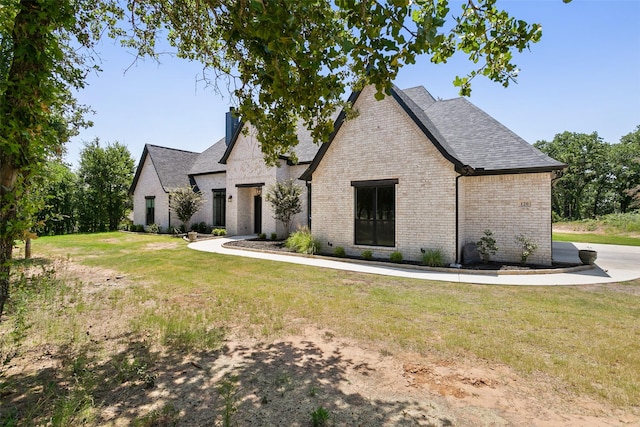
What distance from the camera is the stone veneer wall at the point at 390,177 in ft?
36.6

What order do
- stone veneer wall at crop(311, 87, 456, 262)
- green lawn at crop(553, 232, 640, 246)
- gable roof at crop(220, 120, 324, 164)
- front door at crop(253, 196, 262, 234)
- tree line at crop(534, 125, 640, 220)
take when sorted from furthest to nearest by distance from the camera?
tree line at crop(534, 125, 640, 220)
front door at crop(253, 196, 262, 234)
gable roof at crop(220, 120, 324, 164)
green lawn at crop(553, 232, 640, 246)
stone veneer wall at crop(311, 87, 456, 262)

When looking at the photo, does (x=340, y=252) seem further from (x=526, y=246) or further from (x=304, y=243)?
(x=526, y=246)

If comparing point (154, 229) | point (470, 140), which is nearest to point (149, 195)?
point (154, 229)

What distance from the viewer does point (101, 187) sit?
28.2m

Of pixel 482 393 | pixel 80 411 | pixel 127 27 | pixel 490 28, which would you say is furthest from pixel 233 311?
pixel 127 27

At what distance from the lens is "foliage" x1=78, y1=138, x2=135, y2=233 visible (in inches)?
1094

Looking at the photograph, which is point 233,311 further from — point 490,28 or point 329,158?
point 329,158

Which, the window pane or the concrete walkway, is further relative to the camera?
the window pane

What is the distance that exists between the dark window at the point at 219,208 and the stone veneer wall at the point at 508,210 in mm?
17116

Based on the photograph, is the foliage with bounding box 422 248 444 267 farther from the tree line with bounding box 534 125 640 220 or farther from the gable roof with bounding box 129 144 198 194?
the tree line with bounding box 534 125 640 220

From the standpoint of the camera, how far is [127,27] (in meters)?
6.86

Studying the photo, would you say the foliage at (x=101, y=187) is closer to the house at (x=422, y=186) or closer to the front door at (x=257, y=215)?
the front door at (x=257, y=215)

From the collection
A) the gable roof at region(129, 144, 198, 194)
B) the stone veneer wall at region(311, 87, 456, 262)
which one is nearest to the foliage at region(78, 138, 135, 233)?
the gable roof at region(129, 144, 198, 194)

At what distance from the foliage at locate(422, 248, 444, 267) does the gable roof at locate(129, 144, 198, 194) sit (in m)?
19.7
